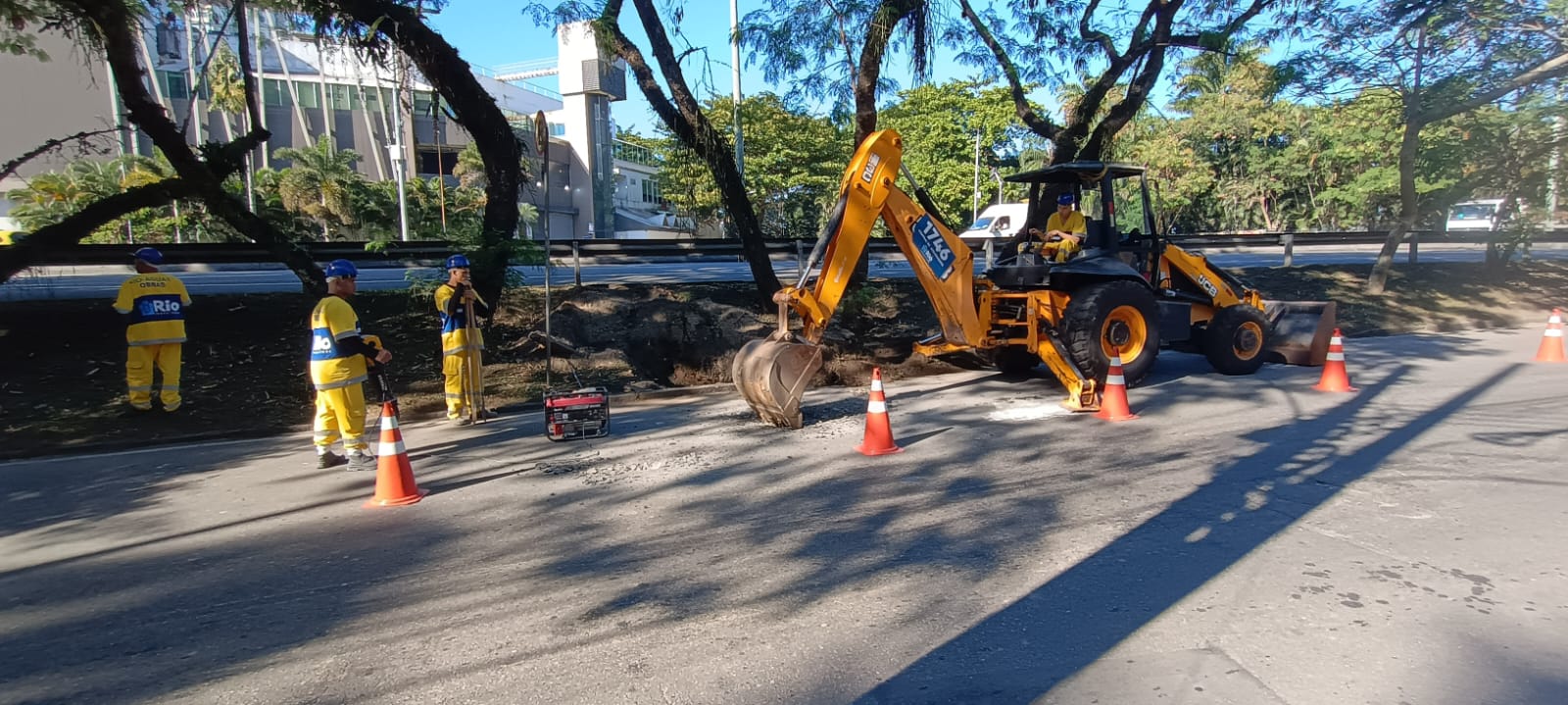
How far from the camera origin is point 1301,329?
10.7m

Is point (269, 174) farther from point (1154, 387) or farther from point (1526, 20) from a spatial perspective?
point (1526, 20)

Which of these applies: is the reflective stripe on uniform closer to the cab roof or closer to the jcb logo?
the jcb logo

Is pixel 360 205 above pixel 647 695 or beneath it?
above

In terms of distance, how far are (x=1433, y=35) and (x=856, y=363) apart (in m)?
12.7

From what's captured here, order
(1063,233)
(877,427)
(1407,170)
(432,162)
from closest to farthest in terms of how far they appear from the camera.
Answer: (877,427), (1063,233), (1407,170), (432,162)

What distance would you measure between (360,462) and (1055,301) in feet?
23.0

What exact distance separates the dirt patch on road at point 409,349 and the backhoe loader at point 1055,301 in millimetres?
2020

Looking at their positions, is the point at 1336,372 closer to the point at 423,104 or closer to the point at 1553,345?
the point at 1553,345

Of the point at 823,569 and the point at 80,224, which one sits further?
the point at 80,224

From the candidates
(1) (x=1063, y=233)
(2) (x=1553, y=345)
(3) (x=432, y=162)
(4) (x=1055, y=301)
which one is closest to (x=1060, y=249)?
→ (1) (x=1063, y=233)

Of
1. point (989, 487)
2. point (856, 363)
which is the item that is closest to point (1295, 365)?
point (856, 363)

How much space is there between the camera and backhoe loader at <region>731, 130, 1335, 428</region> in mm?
7887

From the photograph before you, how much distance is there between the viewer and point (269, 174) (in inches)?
1292

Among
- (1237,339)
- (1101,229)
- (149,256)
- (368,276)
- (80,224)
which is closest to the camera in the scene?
(149,256)
